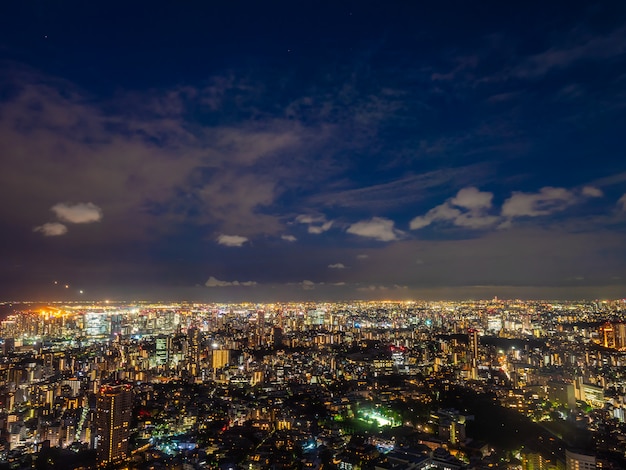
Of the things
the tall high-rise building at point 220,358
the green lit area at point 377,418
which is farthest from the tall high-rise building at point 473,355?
the tall high-rise building at point 220,358

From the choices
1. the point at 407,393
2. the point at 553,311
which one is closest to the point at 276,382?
the point at 407,393

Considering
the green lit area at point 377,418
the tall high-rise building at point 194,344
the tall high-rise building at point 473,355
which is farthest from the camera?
the tall high-rise building at point 194,344

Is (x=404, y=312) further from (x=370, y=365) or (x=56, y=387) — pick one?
(x=56, y=387)

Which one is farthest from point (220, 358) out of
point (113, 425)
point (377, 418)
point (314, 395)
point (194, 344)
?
point (113, 425)

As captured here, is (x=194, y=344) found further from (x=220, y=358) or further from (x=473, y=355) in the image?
(x=473, y=355)

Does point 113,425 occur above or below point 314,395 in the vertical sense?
above

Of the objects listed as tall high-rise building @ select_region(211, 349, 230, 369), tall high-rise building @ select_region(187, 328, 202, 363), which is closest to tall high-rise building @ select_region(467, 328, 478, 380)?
tall high-rise building @ select_region(211, 349, 230, 369)

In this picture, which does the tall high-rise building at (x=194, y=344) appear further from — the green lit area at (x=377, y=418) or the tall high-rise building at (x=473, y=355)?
the tall high-rise building at (x=473, y=355)

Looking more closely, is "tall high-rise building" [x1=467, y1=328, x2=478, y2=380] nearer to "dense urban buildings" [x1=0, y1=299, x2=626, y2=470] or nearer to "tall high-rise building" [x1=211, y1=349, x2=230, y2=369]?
"dense urban buildings" [x1=0, y1=299, x2=626, y2=470]
